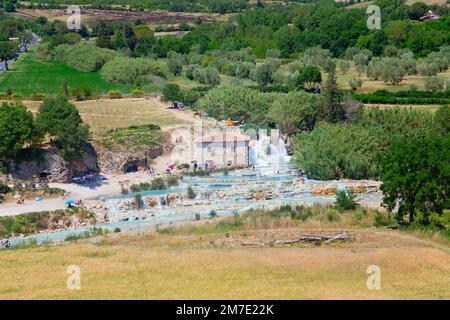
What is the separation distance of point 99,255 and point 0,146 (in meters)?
17.2

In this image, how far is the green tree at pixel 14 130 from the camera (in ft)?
154

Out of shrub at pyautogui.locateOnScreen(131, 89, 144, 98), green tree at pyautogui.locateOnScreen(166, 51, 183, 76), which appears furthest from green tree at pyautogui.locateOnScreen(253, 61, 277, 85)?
shrub at pyautogui.locateOnScreen(131, 89, 144, 98)

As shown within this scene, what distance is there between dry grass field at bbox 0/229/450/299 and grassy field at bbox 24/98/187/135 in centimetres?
2389

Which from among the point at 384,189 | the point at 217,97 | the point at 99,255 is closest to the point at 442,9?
the point at 217,97

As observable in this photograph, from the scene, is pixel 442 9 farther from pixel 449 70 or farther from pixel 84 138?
pixel 84 138

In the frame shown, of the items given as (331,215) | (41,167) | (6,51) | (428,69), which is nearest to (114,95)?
(41,167)

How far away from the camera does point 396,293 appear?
26469mm

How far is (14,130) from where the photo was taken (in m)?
47.2

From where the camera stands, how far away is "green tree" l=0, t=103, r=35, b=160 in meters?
46.9

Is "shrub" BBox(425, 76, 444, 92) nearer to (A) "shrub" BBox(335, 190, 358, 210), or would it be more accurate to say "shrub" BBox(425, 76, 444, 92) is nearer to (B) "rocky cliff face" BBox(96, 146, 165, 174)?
(B) "rocky cliff face" BBox(96, 146, 165, 174)

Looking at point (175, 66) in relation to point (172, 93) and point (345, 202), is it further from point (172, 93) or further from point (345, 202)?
point (345, 202)

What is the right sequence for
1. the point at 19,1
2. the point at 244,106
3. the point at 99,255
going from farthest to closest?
the point at 19,1
the point at 244,106
the point at 99,255

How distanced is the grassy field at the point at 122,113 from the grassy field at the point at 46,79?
21.4 feet

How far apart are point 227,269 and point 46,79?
59390 millimetres
